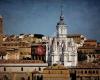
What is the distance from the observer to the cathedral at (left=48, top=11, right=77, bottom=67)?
30.5m

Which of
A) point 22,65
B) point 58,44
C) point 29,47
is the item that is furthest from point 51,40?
point 29,47

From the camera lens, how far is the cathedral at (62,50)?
30.5m

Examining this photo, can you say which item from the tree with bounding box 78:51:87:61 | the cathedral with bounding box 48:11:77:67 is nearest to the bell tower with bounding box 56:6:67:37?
the cathedral with bounding box 48:11:77:67

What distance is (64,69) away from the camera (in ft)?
92.2

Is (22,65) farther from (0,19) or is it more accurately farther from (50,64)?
(0,19)

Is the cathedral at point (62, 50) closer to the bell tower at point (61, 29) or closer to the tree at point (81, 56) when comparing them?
the bell tower at point (61, 29)

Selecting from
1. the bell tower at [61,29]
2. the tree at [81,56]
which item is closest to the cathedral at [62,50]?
the bell tower at [61,29]

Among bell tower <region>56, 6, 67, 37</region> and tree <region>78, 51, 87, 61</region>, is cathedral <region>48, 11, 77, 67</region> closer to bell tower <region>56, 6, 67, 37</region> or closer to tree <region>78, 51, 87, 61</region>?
bell tower <region>56, 6, 67, 37</region>

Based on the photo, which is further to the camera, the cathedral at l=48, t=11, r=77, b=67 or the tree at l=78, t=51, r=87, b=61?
Result: the tree at l=78, t=51, r=87, b=61

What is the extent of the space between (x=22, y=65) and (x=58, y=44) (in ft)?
8.27

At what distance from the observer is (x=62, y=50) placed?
101ft

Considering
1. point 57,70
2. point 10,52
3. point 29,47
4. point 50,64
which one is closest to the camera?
point 57,70

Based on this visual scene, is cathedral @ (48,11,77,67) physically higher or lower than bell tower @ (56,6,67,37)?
lower

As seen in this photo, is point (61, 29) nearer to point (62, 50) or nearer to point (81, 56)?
point (62, 50)
